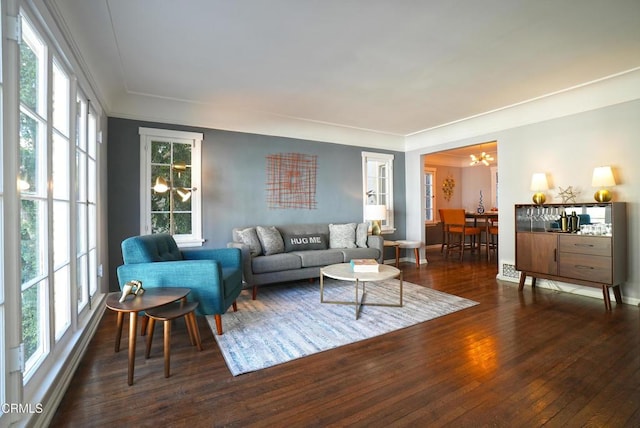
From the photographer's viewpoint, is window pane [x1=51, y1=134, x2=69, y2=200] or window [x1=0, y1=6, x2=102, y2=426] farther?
window pane [x1=51, y1=134, x2=69, y2=200]

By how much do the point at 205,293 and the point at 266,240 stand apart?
1.74m

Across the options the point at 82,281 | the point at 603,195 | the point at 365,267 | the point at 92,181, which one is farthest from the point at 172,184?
the point at 603,195

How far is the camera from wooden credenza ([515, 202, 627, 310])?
3.29 metres

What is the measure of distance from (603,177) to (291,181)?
13.4 feet

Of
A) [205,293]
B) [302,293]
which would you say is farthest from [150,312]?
[302,293]

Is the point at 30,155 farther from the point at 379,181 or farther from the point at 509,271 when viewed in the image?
the point at 509,271

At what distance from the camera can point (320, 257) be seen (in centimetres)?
421

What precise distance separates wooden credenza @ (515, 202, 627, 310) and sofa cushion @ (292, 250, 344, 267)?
2462 millimetres

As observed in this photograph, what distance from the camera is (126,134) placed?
3906 mm

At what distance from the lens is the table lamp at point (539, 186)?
13.2 feet

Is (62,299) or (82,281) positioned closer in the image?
(62,299)

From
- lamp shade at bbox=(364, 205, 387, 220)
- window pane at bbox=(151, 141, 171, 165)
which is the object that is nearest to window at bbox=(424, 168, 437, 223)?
lamp shade at bbox=(364, 205, 387, 220)

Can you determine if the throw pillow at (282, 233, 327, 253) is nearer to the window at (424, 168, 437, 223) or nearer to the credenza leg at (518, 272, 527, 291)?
the credenza leg at (518, 272, 527, 291)

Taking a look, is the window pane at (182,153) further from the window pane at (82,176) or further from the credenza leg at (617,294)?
the credenza leg at (617,294)
